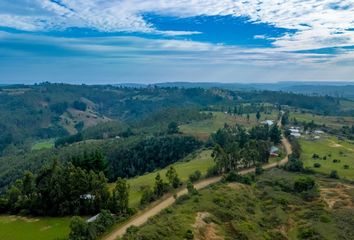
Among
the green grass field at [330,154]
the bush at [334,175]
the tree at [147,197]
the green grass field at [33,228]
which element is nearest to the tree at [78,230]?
the green grass field at [33,228]

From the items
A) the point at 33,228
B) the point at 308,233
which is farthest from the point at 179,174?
the point at 33,228

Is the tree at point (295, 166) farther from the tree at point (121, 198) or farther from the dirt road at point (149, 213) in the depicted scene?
the tree at point (121, 198)

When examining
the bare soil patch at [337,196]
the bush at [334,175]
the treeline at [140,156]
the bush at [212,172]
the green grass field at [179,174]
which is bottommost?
the treeline at [140,156]

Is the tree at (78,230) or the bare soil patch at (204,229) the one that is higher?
the tree at (78,230)

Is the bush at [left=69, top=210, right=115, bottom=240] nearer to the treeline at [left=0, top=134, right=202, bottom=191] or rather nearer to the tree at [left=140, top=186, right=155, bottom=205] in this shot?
the tree at [left=140, top=186, right=155, bottom=205]

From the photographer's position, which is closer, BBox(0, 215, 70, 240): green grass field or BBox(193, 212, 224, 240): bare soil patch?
BBox(193, 212, 224, 240): bare soil patch

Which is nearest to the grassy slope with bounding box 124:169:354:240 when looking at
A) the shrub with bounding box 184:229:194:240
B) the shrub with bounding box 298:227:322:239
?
the shrub with bounding box 298:227:322:239
